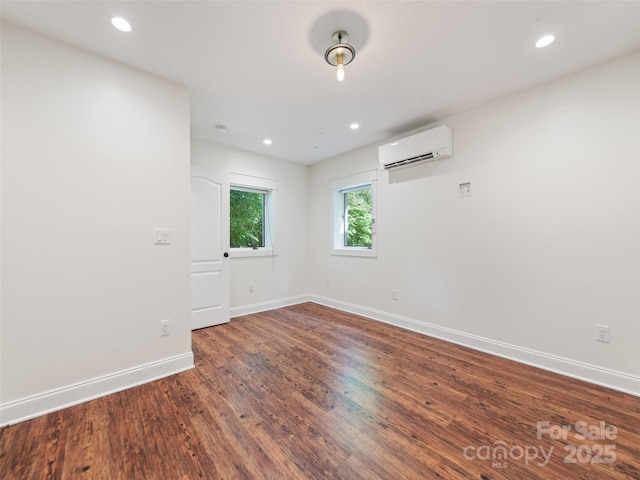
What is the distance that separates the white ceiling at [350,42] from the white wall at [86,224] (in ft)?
0.95

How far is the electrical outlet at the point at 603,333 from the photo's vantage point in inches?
78.5

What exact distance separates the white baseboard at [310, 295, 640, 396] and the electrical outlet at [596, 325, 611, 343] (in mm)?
225

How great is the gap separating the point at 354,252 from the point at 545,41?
2909 mm

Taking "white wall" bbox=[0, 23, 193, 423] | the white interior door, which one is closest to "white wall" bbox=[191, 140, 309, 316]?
the white interior door

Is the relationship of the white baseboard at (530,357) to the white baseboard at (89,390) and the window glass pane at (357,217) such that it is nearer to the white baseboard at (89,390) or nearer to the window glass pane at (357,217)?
the window glass pane at (357,217)

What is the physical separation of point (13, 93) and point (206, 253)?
219 cm

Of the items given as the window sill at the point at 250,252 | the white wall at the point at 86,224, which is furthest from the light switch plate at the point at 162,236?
the window sill at the point at 250,252

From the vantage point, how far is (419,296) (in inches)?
125

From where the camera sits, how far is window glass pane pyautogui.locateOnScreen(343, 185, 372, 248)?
404 centimetres

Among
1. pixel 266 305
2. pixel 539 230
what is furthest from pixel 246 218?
pixel 539 230

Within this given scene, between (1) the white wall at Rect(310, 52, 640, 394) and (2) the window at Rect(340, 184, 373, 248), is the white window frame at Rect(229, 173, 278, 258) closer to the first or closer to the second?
(2) the window at Rect(340, 184, 373, 248)

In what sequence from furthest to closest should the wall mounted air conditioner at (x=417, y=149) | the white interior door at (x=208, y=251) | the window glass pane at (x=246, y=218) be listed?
the window glass pane at (x=246, y=218), the white interior door at (x=208, y=251), the wall mounted air conditioner at (x=417, y=149)

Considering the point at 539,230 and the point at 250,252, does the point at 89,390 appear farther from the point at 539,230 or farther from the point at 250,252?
the point at 539,230

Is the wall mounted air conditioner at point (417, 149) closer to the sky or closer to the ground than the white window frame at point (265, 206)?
closer to the sky
